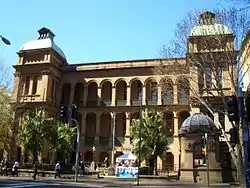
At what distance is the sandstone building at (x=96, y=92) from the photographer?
48781 millimetres

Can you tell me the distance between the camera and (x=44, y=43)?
2109 inches

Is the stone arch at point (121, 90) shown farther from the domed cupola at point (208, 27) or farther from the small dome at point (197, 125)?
the domed cupola at point (208, 27)

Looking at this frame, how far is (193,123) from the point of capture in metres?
32.2

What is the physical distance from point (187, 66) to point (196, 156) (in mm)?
10684

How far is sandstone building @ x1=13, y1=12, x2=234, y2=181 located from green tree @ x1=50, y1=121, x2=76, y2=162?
18.4 ft

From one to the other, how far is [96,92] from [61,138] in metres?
14.0

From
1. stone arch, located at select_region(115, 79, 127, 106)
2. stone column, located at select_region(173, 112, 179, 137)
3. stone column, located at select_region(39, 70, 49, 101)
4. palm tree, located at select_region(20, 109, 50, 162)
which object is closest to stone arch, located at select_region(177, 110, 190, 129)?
stone column, located at select_region(173, 112, 179, 137)

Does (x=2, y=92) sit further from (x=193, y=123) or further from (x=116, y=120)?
(x=193, y=123)

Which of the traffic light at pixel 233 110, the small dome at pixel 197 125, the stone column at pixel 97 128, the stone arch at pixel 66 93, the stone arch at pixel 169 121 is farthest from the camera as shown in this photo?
the stone arch at pixel 66 93

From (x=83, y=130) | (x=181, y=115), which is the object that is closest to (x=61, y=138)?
(x=83, y=130)

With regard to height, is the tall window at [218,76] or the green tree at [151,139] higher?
the tall window at [218,76]

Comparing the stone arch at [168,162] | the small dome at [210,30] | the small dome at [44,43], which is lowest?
the stone arch at [168,162]

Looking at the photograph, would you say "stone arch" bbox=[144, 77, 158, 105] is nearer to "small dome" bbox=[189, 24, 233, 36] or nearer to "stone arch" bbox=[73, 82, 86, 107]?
"stone arch" bbox=[73, 82, 86, 107]

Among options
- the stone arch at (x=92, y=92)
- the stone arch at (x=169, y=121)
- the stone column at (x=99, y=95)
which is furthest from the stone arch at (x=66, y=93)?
the stone arch at (x=169, y=121)
